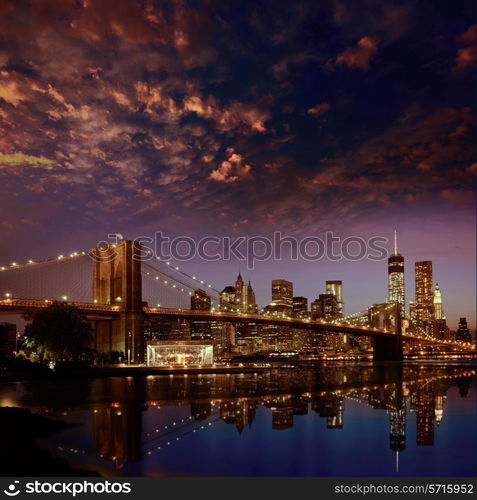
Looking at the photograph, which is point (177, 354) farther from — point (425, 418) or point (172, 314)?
point (425, 418)

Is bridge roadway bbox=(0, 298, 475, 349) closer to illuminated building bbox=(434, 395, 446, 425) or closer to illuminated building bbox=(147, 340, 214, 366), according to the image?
illuminated building bbox=(147, 340, 214, 366)

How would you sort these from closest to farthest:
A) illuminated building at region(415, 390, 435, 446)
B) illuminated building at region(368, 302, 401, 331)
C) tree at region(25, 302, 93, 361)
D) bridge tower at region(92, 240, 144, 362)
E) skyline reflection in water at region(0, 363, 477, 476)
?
skyline reflection in water at region(0, 363, 477, 476), illuminated building at region(415, 390, 435, 446), tree at region(25, 302, 93, 361), bridge tower at region(92, 240, 144, 362), illuminated building at region(368, 302, 401, 331)

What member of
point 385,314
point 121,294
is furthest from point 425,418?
point 385,314

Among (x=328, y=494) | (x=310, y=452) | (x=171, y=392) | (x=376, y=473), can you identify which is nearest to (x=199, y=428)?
(x=310, y=452)

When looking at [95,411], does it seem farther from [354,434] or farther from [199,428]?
[354,434]

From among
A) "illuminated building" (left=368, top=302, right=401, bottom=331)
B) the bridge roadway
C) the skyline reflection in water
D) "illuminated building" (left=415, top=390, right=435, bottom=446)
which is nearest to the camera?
the skyline reflection in water

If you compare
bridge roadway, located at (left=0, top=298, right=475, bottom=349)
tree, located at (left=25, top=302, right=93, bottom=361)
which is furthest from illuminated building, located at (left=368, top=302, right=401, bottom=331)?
tree, located at (left=25, top=302, right=93, bottom=361)
